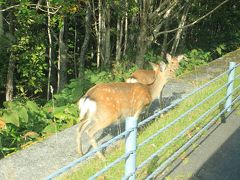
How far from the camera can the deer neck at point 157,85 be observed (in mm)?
7278

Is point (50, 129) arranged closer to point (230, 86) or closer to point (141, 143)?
point (141, 143)

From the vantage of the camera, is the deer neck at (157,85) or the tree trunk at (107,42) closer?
the deer neck at (157,85)

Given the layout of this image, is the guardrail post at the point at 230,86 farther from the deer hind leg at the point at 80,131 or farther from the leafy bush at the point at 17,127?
the leafy bush at the point at 17,127

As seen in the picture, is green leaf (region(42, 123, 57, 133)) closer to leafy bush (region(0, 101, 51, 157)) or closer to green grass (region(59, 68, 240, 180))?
leafy bush (region(0, 101, 51, 157))

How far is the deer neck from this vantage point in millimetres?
7278

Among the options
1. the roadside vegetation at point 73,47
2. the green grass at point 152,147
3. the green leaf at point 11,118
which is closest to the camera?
the green grass at point 152,147

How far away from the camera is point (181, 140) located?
21.9 feet

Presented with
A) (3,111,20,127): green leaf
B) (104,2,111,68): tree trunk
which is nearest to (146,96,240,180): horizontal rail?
(3,111,20,127): green leaf

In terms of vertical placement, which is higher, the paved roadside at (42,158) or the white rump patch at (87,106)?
the white rump patch at (87,106)

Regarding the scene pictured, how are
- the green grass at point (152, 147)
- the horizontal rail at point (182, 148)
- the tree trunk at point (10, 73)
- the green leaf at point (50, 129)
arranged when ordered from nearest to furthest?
the horizontal rail at point (182, 148)
the green grass at point (152, 147)
the green leaf at point (50, 129)
the tree trunk at point (10, 73)

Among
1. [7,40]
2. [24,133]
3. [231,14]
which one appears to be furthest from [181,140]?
[231,14]

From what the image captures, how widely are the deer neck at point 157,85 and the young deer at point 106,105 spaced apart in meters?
0.53

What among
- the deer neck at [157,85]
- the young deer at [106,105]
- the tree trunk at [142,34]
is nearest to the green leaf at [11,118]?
the young deer at [106,105]

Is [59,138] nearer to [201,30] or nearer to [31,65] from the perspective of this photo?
[31,65]
